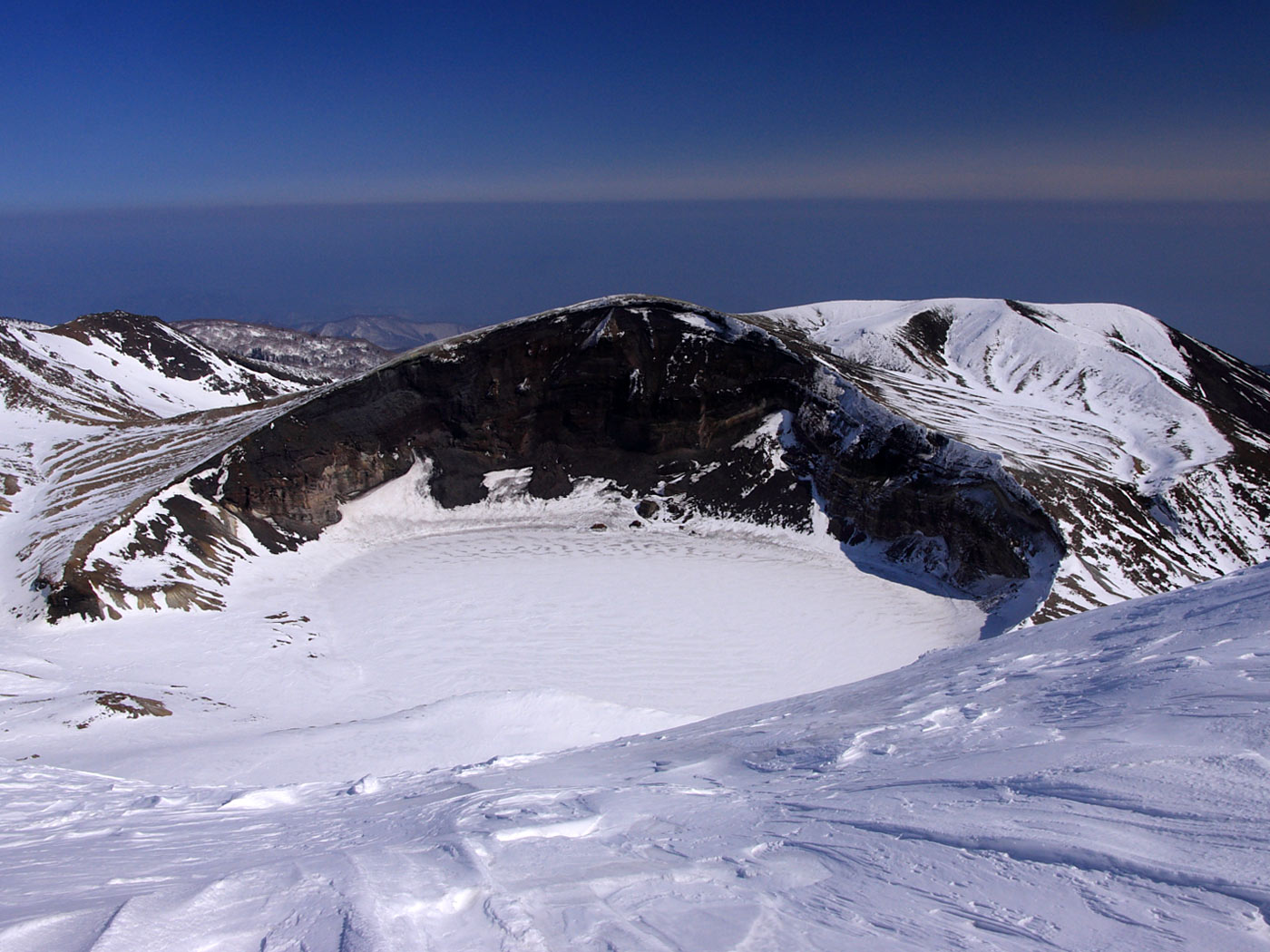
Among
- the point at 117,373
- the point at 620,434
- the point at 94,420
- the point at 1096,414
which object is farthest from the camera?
the point at 117,373

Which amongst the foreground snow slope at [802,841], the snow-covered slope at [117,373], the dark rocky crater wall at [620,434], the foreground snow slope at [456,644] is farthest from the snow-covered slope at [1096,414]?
the snow-covered slope at [117,373]

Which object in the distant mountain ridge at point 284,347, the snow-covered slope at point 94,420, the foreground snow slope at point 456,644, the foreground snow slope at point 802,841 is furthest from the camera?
the distant mountain ridge at point 284,347

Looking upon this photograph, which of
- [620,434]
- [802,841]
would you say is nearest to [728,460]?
[620,434]

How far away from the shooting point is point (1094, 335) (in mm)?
42219

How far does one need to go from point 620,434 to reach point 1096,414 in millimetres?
20240

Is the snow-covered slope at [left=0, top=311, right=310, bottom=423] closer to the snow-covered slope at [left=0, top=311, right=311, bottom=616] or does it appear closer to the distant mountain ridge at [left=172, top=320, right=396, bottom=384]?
the snow-covered slope at [left=0, top=311, right=311, bottom=616]

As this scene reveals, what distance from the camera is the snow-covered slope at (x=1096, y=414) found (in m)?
22.6

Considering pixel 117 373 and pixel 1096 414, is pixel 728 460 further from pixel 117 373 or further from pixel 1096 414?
pixel 117 373

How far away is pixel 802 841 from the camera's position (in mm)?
4770

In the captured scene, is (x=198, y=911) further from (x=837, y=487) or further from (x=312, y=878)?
(x=837, y=487)

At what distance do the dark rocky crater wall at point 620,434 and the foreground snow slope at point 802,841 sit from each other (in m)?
18.1

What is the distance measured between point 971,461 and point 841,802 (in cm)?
2059

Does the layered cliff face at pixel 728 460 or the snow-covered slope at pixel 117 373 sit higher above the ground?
the snow-covered slope at pixel 117 373

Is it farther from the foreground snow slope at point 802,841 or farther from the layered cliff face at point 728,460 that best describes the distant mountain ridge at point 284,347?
the foreground snow slope at point 802,841
